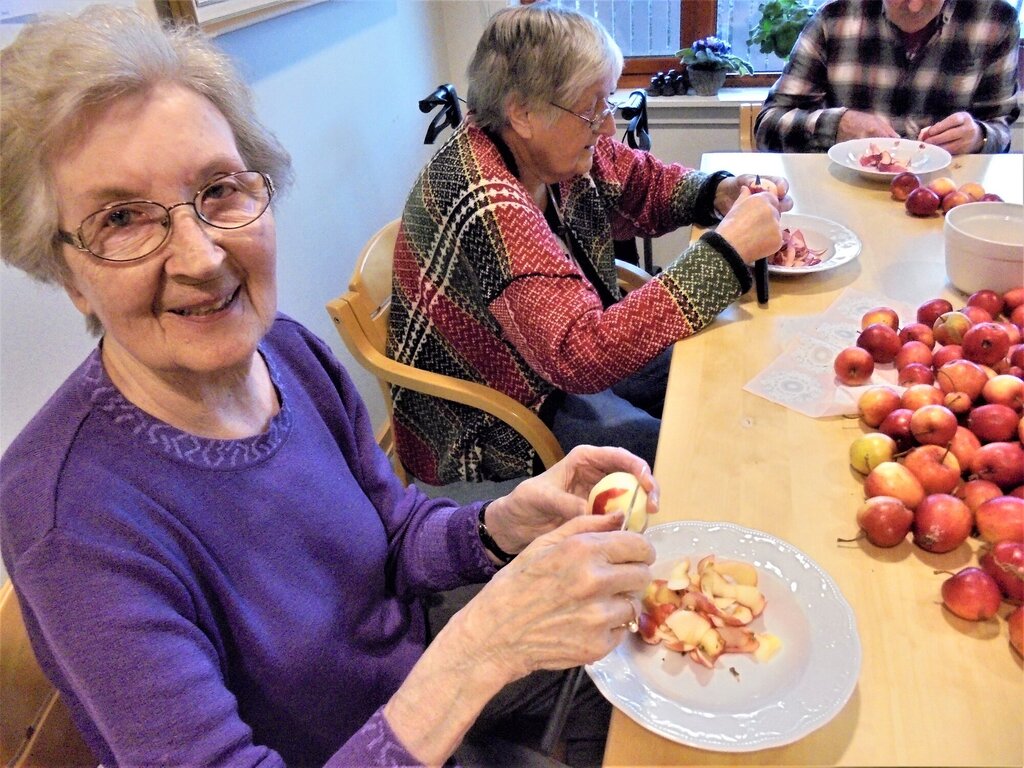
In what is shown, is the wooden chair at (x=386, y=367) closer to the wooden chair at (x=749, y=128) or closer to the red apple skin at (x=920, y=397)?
the red apple skin at (x=920, y=397)

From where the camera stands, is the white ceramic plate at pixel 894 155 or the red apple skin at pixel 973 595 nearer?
the red apple skin at pixel 973 595

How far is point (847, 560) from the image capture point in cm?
73

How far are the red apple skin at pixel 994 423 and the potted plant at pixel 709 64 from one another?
7.06ft

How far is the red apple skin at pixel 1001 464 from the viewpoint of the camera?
0.76 metres

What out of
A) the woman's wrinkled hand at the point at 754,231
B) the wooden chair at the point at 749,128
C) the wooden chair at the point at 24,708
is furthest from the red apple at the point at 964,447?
the wooden chair at the point at 749,128

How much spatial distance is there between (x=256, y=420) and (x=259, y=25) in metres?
1.10

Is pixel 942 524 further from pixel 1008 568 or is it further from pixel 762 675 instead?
pixel 762 675

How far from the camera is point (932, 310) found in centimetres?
106

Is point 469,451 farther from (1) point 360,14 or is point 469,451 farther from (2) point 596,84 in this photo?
(1) point 360,14

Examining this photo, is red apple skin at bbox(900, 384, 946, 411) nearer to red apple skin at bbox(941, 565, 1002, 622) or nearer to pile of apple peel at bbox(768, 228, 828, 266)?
red apple skin at bbox(941, 565, 1002, 622)

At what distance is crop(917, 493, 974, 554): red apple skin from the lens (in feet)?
2.36

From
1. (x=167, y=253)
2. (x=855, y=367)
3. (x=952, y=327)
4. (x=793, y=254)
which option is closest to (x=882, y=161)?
(x=793, y=254)

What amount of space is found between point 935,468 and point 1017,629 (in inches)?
7.8

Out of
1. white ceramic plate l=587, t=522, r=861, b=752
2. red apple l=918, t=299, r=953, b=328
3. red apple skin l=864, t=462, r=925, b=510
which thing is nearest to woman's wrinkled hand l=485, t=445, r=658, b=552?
white ceramic plate l=587, t=522, r=861, b=752
